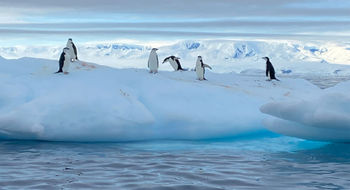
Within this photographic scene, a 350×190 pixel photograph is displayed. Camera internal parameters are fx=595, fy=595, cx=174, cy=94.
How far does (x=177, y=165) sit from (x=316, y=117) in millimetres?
2680

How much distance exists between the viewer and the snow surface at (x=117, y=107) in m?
11.9

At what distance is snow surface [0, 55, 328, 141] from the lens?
1193cm

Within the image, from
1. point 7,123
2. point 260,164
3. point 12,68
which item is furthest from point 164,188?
point 12,68

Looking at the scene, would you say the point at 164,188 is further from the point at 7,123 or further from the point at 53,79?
the point at 53,79

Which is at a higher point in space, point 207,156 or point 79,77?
point 79,77

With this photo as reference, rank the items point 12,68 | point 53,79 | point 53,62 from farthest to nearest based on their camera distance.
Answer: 1. point 53,62
2. point 12,68
3. point 53,79

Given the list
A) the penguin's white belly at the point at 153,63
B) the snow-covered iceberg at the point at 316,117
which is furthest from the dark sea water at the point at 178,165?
the penguin's white belly at the point at 153,63

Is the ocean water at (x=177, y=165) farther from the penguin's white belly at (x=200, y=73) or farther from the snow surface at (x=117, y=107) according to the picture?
the penguin's white belly at (x=200, y=73)

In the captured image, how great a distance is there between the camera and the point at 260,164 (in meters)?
9.28

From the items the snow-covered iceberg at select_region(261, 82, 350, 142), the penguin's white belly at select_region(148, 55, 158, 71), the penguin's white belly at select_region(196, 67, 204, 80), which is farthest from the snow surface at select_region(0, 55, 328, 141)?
the penguin's white belly at select_region(148, 55, 158, 71)

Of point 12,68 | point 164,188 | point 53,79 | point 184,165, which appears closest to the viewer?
point 164,188

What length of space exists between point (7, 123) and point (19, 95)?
1142 mm

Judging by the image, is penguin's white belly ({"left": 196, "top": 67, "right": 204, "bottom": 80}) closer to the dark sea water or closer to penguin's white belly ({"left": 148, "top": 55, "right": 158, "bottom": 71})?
penguin's white belly ({"left": 148, "top": 55, "right": 158, "bottom": 71})

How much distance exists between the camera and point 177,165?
30.2 feet
